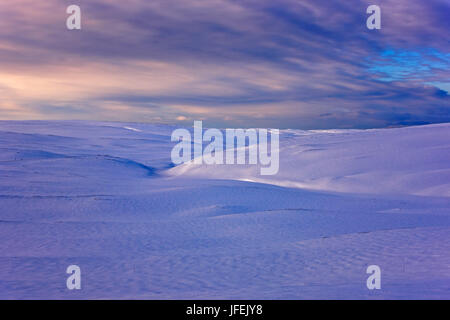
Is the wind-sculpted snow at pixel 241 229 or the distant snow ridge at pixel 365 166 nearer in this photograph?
the wind-sculpted snow at pixel 241 229

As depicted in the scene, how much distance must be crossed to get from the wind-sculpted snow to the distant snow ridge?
0.21 feet

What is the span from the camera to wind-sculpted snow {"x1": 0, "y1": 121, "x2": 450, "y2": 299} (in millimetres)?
5250

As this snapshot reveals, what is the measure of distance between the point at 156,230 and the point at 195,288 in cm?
Result: 329

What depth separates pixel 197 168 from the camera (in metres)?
18.9

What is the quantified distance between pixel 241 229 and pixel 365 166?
328 inches

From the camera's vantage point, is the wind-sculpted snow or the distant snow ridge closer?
the wind-sculpted snow

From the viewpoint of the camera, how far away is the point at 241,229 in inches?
328

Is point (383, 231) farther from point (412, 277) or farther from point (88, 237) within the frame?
point (88, 237)

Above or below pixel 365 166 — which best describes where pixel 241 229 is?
below

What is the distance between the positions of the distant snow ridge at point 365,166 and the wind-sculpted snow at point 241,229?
6cm

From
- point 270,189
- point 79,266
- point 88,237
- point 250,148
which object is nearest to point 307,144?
point 250,148

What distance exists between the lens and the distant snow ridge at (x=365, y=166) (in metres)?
13.6

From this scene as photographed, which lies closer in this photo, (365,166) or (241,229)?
(241,229)

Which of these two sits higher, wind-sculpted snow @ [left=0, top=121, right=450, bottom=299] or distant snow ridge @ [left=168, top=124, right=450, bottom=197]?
distant snow ridge @ [left=168, top=124, right=450, bottom=197]
